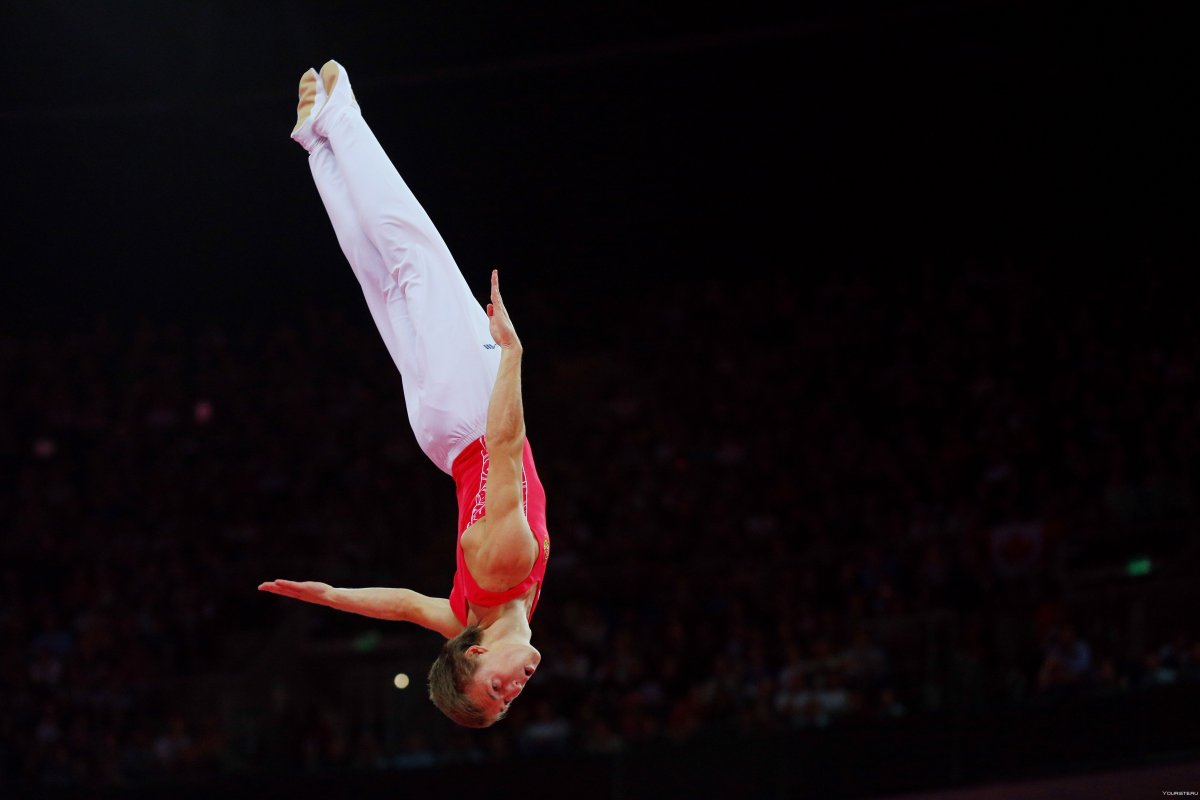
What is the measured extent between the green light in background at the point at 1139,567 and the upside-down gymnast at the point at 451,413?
16.0 ft

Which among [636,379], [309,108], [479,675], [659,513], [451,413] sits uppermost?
[636,379]

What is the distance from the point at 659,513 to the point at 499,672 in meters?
6.80

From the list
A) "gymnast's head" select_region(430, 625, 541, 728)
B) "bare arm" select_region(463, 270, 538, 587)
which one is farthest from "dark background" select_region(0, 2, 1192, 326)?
"gymnast's head" select_region(430, 625, 541, 728)

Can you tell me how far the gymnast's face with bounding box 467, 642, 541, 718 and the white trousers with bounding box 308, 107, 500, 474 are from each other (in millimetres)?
945

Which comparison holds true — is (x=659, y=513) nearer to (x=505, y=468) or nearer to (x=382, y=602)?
(x=382, y=602)

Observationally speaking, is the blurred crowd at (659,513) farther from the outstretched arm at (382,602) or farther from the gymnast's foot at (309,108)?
the gymnast's foot at (309,108)

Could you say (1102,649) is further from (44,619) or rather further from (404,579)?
(44,619)

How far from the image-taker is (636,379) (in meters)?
13.5

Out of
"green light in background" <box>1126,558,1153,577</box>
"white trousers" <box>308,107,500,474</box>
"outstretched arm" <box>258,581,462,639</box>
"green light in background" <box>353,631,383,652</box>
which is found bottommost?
"outstretched arm" <box>258,581,462,639</box>

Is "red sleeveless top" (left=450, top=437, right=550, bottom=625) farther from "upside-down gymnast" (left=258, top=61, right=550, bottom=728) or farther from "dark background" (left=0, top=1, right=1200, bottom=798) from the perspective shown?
"dark background" (left=0, top=1, right=1200, bottom=798)

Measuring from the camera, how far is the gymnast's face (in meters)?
4.59

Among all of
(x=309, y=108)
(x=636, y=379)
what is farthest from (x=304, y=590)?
(x=636, y=379)

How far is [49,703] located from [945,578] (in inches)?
256

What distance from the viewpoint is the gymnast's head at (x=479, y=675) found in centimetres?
460
